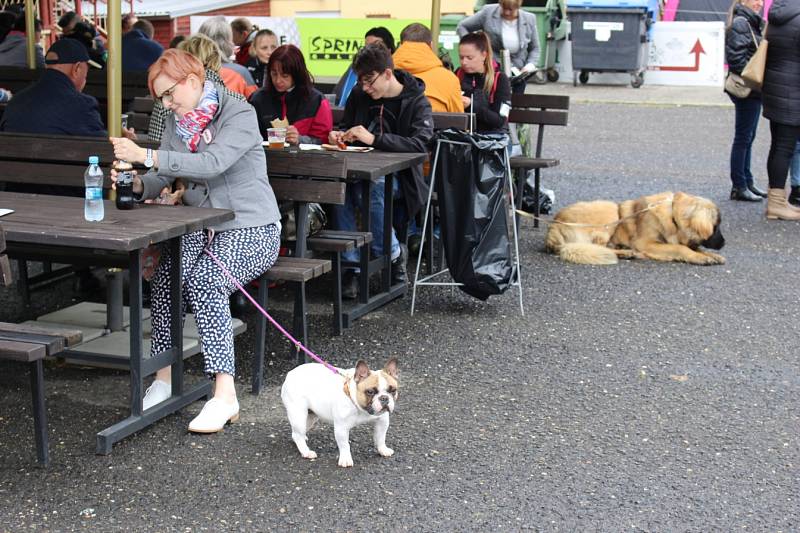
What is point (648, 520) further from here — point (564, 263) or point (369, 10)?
point (369, 10)

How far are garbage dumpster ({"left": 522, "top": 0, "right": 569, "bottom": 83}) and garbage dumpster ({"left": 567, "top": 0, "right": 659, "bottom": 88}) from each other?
34 centimetres

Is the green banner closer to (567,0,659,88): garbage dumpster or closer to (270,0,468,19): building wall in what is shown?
(567,0,659,88): garbage dumpster

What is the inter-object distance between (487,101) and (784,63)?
279 cm

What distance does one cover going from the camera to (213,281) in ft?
15.6

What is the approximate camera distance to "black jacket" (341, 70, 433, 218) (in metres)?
6.79

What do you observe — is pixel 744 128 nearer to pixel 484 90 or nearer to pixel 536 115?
pixel 536 115

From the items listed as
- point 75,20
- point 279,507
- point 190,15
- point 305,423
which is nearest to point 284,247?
point 305,423

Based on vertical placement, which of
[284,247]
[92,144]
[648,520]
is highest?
[92,144]

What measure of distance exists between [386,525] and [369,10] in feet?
66.7

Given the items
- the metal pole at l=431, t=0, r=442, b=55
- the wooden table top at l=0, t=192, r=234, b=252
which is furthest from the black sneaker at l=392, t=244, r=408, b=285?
the wooden table top at l=0, t=192, r=234, b=252

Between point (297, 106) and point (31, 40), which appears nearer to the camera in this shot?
point (297, 106)

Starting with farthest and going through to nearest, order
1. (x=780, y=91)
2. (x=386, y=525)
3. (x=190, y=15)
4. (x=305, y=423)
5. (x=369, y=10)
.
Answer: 1. (x=369, y=10)
2. (x=190, y=15)
3. (x=780, y=91)
4. (x=305, y=423)
5. (x=386, y=525)

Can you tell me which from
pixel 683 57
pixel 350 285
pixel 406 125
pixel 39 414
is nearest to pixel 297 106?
pixel 406 125

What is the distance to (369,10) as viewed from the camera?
2323 cm
